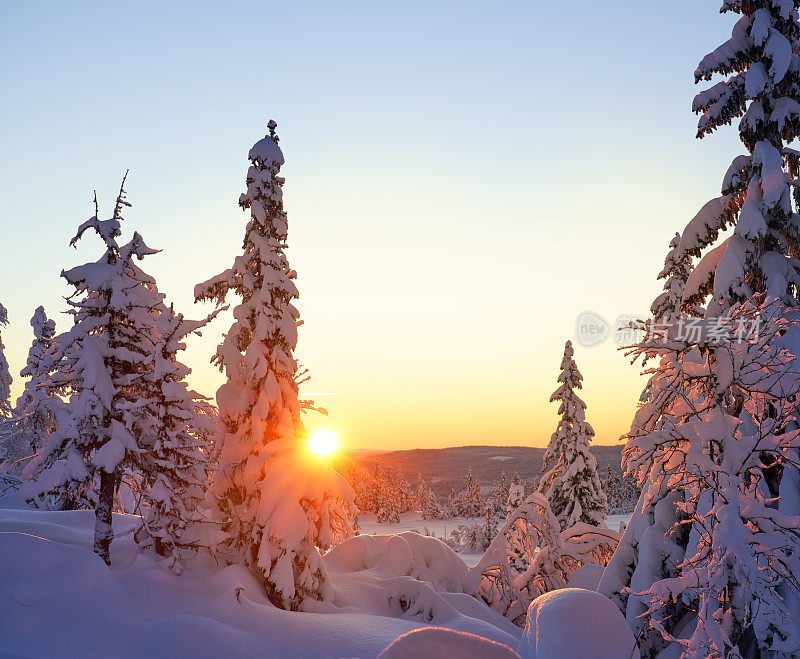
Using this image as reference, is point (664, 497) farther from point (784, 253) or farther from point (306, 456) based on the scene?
point (306, 456)

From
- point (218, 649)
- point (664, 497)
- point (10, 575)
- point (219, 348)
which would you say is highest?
point (219, 348)

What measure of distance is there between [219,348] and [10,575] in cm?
698

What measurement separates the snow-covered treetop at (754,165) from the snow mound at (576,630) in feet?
25.1

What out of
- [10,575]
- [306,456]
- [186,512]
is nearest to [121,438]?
[186,512]

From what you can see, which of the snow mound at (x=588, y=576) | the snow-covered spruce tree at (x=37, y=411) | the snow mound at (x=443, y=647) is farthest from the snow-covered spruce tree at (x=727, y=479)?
the snow-covered spruce tree at (x=37, y=411)

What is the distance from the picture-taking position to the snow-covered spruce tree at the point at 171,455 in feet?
44.0

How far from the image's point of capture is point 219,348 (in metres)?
15.5

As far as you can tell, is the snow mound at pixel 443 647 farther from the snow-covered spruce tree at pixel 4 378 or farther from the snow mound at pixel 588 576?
the snow-covered spruce tree at pixel 4 378

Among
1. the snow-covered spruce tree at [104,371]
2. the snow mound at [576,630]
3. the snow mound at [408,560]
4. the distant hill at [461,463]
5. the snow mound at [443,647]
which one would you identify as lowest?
the distant hill at [461,463]

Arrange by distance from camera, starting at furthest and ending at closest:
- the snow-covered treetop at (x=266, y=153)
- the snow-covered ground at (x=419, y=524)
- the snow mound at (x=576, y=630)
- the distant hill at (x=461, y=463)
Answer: the distant hill at (x=461, y=463) → the snow-covered ground at (x=419, y=524) → the snow-covered treetop at (x=266, y=153) → the snow mound at (x=576, y=630)

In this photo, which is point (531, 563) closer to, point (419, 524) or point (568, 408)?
point (568, 408)

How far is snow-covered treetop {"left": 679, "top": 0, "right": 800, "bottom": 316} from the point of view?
10.7 meters

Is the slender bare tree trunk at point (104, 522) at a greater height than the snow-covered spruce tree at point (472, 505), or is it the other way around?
the slender bare tree trunk at point (104, 522)

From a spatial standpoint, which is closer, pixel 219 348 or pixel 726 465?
pixel 726 465
